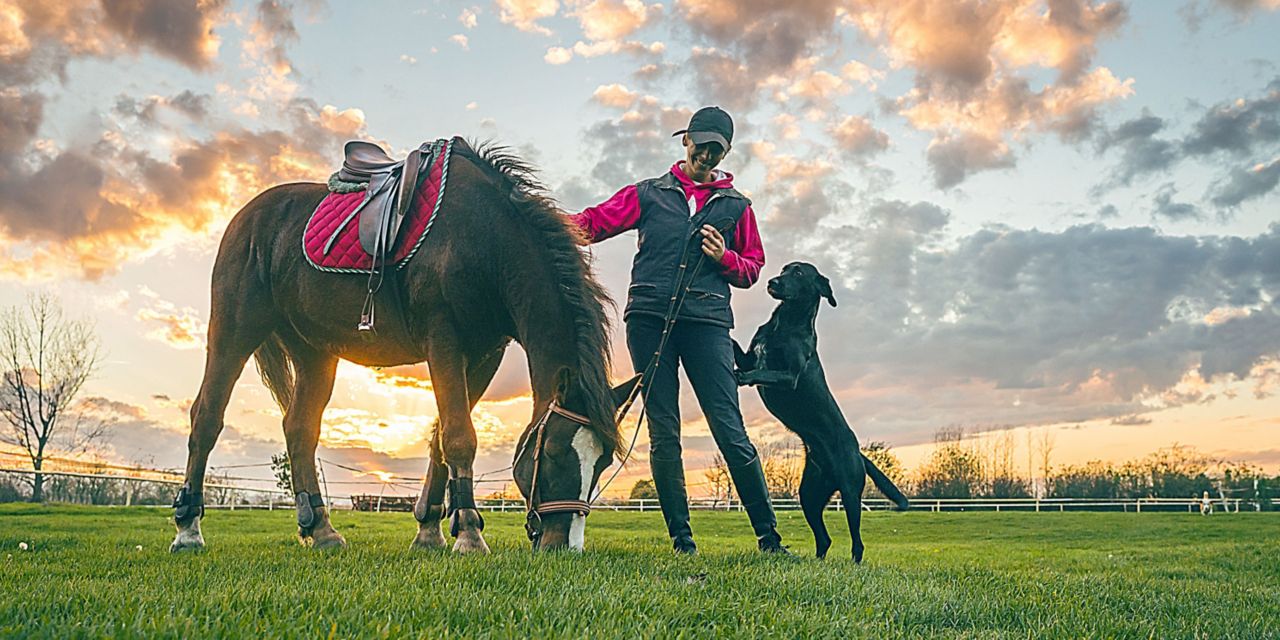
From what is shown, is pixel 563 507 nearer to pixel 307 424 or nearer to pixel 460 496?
pixel 460 496

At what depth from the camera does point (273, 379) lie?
278 inches

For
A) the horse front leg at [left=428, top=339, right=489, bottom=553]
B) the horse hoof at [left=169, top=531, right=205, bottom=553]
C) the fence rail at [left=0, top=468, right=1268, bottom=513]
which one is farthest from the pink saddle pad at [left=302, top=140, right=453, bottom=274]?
the fence rail at [left=0, top=468, right=1268, bottom=513]

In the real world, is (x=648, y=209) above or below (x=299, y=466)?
above

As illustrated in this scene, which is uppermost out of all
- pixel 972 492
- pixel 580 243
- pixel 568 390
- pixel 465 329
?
pixel 580 243

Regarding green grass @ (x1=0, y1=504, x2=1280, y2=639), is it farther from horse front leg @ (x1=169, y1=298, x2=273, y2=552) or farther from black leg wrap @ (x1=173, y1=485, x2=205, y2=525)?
horse front leg @ (x1=169, y1=298, x2=273, y2=552)

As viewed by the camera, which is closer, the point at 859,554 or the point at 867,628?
the point at 867,628

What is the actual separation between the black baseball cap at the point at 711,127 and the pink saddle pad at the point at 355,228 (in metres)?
1.52

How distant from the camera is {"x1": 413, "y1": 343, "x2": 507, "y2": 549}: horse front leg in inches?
225

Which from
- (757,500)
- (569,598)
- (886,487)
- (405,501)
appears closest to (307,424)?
(757,500)

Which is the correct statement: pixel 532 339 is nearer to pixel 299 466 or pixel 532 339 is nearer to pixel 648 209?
pixel 648 209

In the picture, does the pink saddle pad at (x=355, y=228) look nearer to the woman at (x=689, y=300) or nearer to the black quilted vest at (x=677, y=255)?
the woman at (x=689, y=300)

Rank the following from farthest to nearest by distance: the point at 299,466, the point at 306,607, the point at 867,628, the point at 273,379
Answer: the point at 273,379 < the point at 299,466 < the point at 867,628 < the point at 306,607

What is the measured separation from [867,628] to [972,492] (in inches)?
1440

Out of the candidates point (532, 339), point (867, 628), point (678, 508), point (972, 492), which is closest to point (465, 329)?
point (532, 339)
